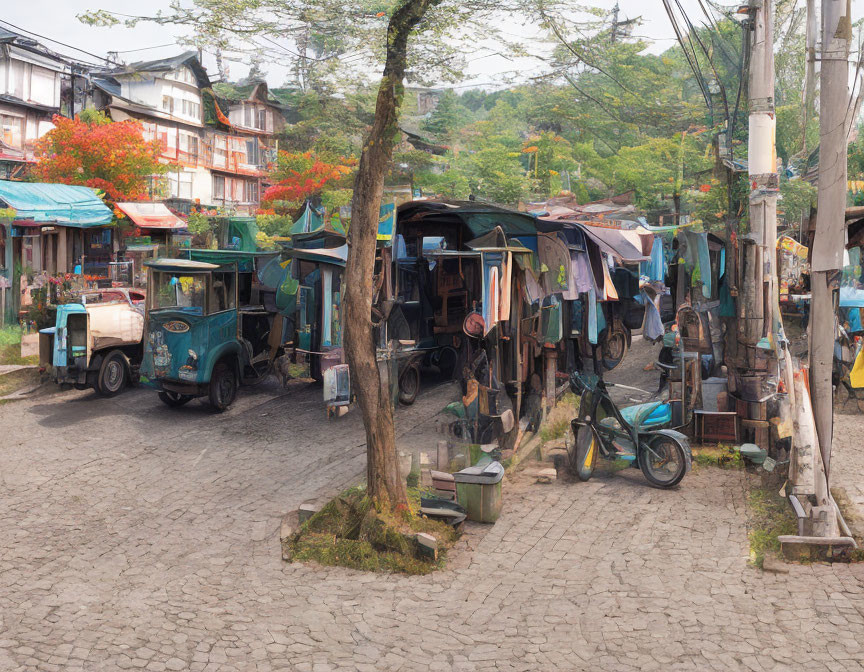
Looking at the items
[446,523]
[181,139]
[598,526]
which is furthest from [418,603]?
[181,139]

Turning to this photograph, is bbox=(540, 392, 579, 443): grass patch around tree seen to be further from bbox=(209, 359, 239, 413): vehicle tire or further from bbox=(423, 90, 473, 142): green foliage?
bbox=(423, 90, 473, 142): green foliage

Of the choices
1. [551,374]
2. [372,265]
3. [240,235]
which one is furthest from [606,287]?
[240,235]

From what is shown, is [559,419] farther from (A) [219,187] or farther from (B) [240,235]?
(A) [219,187]

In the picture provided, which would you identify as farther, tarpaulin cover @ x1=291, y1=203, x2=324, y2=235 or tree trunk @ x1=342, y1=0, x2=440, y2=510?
tarpaulin cover @ x1=291, y1=203, x2=324, y2=235

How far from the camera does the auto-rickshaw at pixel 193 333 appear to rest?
43.6 ft

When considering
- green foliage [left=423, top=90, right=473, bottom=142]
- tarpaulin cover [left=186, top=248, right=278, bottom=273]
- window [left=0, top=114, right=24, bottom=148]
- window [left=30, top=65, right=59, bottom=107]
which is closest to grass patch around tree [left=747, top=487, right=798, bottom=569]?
tarpaulin cover [left=186, top=248, right=278, bottom=273]

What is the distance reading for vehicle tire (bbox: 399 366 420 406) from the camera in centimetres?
1424

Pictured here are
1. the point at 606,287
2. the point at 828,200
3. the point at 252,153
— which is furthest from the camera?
the point at 252,153

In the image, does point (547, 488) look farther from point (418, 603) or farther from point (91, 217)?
point (91, 217)

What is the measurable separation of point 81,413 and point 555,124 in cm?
4049

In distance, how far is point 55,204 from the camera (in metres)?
19.2

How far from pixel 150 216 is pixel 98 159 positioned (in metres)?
4.31

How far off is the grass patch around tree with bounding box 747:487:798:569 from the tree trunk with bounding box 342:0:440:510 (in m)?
3.51

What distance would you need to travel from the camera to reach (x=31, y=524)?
8453mm
